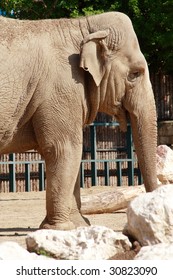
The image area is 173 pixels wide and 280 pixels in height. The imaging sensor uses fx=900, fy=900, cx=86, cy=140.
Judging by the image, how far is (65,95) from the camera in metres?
8.88

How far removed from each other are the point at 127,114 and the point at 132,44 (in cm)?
76

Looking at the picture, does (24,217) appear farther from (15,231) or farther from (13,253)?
(13,253)

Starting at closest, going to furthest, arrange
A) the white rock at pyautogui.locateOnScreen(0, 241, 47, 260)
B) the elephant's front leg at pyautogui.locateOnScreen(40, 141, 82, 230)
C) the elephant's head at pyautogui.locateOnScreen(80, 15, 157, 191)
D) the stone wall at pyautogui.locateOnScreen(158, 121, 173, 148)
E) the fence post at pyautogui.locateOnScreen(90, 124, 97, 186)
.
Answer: the white rock at pyautogui.locateOnScreen(0, 241, 47, 260) → the elephant's front leg at pyautogui.locateOnScreen(40, 141, 82, 230) → the elephant's head at pyautogui.locateOnScreen(80, 15, 157, 191) → the fence post at pyautogui.locateOnScreen(90, 124, 97, 186) → the stone wall at pyautogui.locateOnScreen(158, 121, 173, 148)

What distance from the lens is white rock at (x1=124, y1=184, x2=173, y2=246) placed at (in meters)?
6.84

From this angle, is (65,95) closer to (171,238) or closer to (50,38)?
(50,38)

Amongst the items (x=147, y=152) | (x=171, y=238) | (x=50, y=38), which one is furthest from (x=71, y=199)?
(x=171, y=238)

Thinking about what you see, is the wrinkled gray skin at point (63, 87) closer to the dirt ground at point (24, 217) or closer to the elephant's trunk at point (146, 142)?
the elephant's trunk at point (146, 142)

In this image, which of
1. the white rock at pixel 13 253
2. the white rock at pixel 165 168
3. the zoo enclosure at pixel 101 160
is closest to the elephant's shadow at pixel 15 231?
the white rock at pixel 13 253

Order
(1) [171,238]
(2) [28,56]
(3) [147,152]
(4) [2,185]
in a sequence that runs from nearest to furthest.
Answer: (1) [171,238], (2) [28,56], (3) [147,152], (4) [2,185]

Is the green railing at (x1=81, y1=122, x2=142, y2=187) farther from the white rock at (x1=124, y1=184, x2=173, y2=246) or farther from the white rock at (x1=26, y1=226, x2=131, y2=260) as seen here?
the white rock at (x1=26, y1=226, x2=131, y2=260)

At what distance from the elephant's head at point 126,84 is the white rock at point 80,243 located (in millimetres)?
2530

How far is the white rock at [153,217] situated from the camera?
22.5ft

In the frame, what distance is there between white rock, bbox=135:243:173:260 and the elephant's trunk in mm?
3178

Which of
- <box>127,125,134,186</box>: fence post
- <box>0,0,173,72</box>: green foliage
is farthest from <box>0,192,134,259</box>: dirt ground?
<box>0,0,173,72</box>: green foliage
